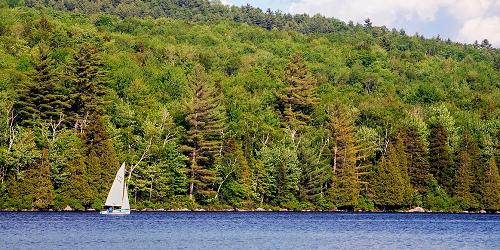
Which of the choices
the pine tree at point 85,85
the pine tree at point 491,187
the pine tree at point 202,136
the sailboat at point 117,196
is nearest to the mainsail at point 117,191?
the sailboat at point 117,196

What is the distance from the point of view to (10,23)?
146 metres

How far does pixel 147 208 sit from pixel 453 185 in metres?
36.8

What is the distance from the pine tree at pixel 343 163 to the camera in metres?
110

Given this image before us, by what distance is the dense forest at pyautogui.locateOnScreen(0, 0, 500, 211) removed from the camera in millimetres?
96500

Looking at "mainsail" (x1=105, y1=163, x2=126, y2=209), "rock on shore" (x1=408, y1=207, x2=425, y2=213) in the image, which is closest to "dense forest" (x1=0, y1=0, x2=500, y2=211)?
"rock on shore" (x1=408, y1=207, x2=425, y2=213)

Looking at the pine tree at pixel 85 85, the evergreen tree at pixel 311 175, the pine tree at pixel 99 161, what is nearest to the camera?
the pine tree at pixel 99 161

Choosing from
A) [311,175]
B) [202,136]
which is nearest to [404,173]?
[311,175]

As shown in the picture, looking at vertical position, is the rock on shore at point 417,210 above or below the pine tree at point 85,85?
below

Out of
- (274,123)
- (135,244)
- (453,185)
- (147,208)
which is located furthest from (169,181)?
(135,244)

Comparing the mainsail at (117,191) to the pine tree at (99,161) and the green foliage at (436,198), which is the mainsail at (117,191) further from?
the green foliage at (436,198)

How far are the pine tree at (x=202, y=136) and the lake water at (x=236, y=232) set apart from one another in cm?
930

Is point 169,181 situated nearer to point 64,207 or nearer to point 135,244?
point 64,207

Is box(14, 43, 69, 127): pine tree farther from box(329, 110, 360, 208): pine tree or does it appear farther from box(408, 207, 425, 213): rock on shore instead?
box(408, 207, 425, 213): rock on shore

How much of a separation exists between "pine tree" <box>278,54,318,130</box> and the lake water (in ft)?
104
